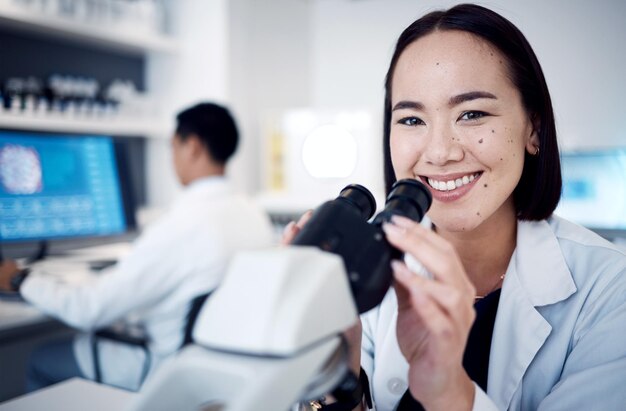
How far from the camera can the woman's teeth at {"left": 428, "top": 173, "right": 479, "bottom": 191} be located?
815 millimetres

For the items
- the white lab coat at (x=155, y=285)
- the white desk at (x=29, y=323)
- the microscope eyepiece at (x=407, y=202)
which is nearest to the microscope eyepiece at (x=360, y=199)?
the microscope eyepiece at (x=407, y=202)

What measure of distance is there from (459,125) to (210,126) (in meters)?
1.28

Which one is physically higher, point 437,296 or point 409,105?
point 409,105

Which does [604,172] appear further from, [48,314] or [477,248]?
[48,314]

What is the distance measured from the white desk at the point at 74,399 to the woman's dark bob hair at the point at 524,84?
63 cm

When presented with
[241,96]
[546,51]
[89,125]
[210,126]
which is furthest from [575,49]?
[241,96]

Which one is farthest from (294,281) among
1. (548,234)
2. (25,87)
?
(25,87)

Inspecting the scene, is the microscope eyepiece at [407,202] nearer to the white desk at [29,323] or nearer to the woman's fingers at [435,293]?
the woman's fingers at [435,293]

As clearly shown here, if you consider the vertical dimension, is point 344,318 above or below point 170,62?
below

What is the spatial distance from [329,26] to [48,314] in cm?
111

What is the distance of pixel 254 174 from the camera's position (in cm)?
314

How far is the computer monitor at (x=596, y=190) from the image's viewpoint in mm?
801

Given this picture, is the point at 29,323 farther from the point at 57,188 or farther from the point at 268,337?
the point at 268,337

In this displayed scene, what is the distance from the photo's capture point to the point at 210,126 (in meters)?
1.88
